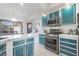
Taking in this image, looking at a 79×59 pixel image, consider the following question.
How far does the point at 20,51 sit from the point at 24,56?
0.43ft

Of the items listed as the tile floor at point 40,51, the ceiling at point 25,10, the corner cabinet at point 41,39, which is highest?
the ceiling at point 25,10

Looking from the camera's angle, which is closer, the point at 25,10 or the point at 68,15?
the point at 25,10

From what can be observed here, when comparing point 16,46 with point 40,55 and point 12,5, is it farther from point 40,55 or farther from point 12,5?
point 12,5

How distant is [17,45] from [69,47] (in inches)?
43.4

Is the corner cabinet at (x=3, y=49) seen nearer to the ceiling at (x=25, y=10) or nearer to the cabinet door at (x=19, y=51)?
the cabinet door at (x=19, y=51)

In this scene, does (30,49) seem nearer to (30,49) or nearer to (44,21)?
(30,49)

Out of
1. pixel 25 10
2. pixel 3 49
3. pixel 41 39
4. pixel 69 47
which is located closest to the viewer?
pixel 3 49

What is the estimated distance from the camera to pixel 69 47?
250 centimetres

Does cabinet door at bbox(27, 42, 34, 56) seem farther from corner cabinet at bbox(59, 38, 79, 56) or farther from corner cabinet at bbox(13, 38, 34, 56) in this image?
corner cabinet at bbox(59, 38, 79, 56)

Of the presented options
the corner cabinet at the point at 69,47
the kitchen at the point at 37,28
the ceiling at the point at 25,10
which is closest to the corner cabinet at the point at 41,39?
the kitchen at the point at 37,28

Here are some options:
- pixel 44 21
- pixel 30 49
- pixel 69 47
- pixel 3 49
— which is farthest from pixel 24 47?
pixel 69 47

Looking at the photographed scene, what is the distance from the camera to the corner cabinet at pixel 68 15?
230 centimetres

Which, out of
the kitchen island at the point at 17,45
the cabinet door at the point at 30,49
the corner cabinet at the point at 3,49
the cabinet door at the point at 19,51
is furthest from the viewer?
the cabinet door at the point at 30,49

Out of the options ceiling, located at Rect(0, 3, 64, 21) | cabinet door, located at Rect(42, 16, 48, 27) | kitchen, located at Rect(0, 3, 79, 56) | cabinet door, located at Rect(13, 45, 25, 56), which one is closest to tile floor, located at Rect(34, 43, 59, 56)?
kitchen, located at Rect(0, 3, 79, 56)
